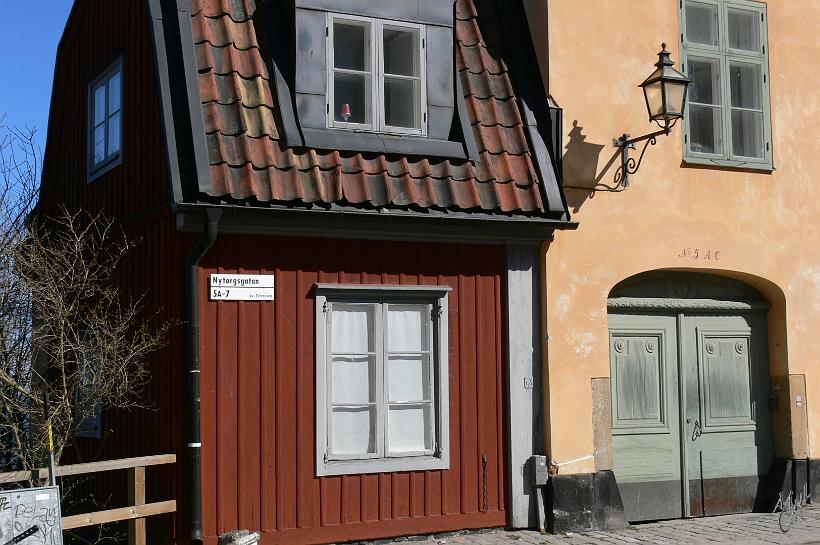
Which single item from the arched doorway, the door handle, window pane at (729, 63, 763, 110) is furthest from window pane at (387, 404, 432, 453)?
window pane at (729, 63, 763, 110)

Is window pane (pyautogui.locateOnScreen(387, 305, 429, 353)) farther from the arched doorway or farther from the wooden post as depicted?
the wooden post

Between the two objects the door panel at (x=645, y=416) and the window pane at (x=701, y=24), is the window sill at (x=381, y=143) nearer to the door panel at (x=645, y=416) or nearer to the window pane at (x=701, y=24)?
the door panel at (x=645, y=416)

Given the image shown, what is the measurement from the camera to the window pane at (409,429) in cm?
964

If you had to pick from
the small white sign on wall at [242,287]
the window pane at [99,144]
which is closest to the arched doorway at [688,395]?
the small white sign on wall at [242,287]

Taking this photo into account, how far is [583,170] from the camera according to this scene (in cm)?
1062

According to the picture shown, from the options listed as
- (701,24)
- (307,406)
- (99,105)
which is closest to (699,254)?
(701,24)

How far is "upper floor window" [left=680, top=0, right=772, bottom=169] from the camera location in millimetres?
11336

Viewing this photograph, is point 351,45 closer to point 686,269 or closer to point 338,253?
point 338,253

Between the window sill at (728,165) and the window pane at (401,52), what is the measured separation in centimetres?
302

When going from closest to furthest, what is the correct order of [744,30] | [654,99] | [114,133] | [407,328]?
[407,328]
[654,99]
[114,133]
[744,30]

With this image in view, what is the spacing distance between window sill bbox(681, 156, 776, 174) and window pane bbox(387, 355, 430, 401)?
3538 millimetres

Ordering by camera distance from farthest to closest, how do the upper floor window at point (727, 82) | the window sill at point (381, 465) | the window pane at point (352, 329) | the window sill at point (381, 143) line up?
the upper floor window at point (727, 82)
the window pane at point (352, 329)
the window sill at point (381, 143)
the window sill at point (381, 465)

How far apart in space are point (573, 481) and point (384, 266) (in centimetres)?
272

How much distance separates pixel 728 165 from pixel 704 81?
3.01ft
